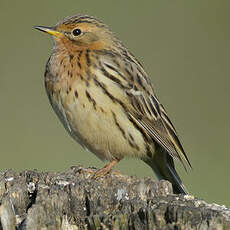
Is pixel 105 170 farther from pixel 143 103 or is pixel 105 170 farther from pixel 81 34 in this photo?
pixel 81 34

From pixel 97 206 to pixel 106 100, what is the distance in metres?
2.88

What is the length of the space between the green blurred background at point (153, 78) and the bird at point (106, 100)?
309 cm

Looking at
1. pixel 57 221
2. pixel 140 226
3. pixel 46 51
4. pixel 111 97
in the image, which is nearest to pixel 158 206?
pixel 140 226

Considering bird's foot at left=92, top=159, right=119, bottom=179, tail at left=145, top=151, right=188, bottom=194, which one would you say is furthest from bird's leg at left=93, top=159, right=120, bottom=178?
tail at left=145, top=151, right=188, bottom=194

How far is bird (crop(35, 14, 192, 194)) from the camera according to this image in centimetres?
902

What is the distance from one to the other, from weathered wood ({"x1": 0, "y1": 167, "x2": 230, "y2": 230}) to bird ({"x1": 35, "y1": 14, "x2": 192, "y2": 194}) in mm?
1591

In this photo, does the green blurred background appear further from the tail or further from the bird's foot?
the bird's foot

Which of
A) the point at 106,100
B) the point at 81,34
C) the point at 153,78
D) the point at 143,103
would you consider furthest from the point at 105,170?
the point at 153,78

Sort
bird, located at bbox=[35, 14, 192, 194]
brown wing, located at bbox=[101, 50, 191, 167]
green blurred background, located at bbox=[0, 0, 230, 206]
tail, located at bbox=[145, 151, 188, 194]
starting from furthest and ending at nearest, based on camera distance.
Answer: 1. green blurred background, located at bbox=[0, 0, 230, 206]
2. tail, located at bbox=[145, 151, 188, 194]
3. brown wing, located at bbox=[101, 50, 191, 167]
4. bird, located at bbox=[35, 14, 192, 194]

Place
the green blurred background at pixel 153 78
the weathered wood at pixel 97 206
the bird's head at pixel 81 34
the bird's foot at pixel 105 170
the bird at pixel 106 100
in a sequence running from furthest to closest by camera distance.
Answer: the green blurred background at pixel 153 78, the bird's head at pixel 81 34, the bird at pixel 106 100, the bird's foot at pixel 105 170, the weathered wood at pixel 97 206

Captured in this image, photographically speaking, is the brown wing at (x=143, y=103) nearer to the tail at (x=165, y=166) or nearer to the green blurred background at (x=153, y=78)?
the tail at (x=165, y=166)

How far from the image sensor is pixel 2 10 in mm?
20578

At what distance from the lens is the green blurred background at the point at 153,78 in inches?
562

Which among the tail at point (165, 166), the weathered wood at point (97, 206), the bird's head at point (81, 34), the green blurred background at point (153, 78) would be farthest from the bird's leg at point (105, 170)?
the green blurred background at point (153, 78)
